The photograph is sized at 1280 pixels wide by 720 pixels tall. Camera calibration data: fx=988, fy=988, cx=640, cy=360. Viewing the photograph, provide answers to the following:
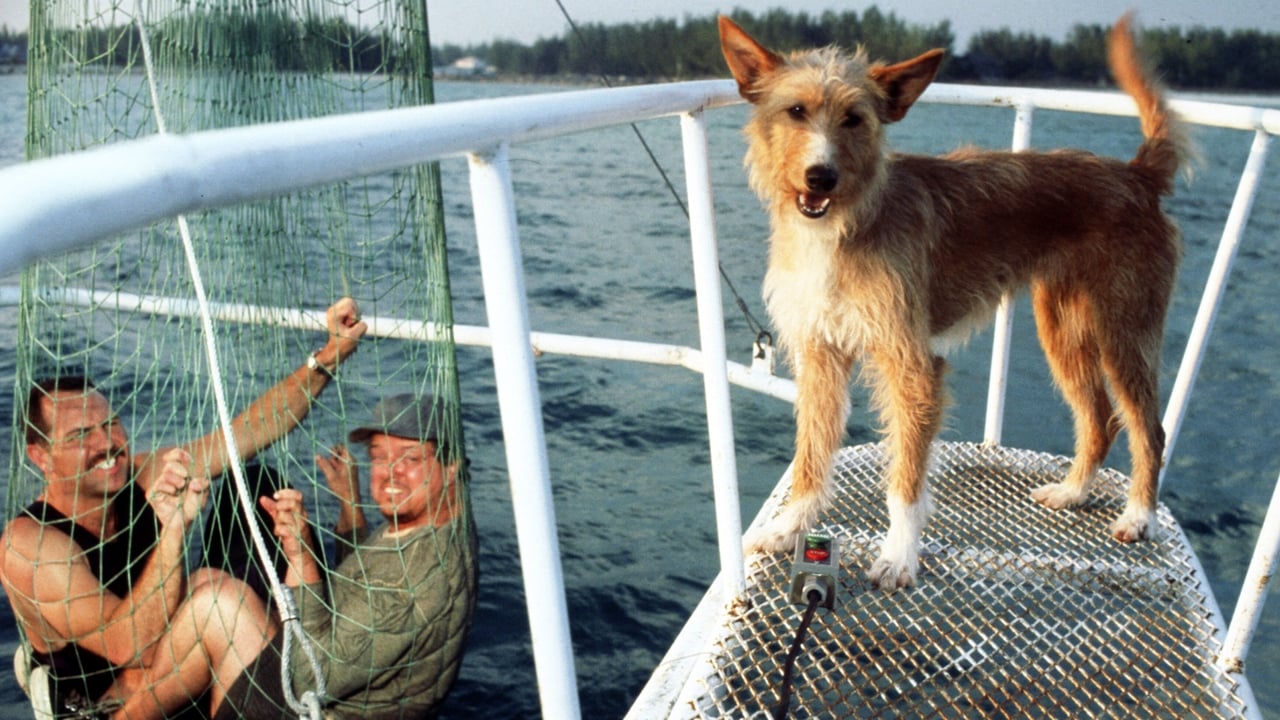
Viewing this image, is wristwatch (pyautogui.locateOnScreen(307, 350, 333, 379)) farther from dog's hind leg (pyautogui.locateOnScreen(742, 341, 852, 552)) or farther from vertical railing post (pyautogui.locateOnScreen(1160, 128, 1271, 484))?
vertical railing post (pyautogui.locateOnScreen(1160, 128, 1271, 484))

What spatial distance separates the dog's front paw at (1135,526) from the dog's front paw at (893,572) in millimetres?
805

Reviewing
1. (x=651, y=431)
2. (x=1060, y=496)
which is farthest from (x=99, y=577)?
(x=651, y=431)

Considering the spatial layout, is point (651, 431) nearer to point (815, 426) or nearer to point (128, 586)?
point (815, 426)

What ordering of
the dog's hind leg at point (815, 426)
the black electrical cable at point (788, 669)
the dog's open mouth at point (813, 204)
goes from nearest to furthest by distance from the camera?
the black electrical cable at point (788, 669) → the dog's open mouth at point (813, 204) → the dog's hind leg at point (815, 426)

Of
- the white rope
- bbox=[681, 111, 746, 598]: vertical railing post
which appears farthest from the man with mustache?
bbox=[681, 111, 746, 598]: vertical railing post

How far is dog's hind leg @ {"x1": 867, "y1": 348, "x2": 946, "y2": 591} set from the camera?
2.84 metres

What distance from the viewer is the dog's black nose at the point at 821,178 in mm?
2654

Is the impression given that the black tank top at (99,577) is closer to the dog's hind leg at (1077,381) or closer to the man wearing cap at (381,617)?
the man wearing cap at (381,617)

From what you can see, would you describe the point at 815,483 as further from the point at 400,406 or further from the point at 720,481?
the point at 400,406

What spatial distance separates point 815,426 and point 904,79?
106 cm

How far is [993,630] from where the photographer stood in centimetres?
250

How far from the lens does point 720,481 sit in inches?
94.9

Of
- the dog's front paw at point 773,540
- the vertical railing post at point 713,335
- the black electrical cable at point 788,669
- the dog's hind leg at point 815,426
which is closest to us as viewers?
the black electrical cable at point 788,669

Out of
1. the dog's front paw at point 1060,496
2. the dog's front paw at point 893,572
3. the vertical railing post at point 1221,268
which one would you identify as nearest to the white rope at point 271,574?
the dog's front paw at point 893,572
